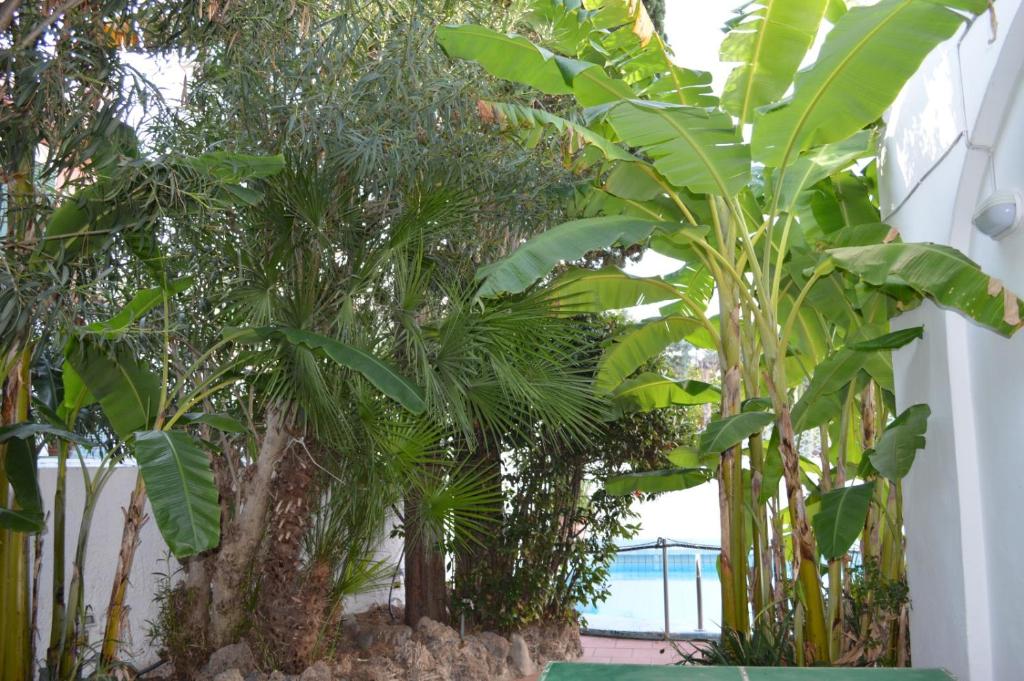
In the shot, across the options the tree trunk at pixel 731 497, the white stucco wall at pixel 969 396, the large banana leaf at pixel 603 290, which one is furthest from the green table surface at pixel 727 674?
the large banana leaf at pixel 603 290

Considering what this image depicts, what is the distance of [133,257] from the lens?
19.1ft

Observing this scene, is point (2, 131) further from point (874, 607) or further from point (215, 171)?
point (874, 607)

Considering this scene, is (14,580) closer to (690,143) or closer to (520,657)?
(520,657)

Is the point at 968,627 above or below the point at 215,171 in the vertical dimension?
below

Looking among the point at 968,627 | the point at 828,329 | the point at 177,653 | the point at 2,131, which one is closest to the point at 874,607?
the point at 968,627

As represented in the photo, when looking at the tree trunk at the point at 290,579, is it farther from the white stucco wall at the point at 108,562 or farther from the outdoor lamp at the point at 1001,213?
the outdoor lamp at the point at 1001,213

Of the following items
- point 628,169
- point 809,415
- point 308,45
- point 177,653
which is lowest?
point 177,653

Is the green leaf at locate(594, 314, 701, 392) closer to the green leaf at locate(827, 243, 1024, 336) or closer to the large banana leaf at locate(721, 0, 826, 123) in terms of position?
the large banana leaf at locate(721, 0, 826, 123)

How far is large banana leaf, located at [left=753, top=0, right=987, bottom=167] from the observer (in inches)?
187

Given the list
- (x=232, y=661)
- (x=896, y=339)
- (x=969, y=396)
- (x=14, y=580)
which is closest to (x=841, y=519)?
(x=969, y=396)

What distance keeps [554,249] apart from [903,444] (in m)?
2.34

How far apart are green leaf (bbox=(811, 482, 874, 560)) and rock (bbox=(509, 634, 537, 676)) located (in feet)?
13.5

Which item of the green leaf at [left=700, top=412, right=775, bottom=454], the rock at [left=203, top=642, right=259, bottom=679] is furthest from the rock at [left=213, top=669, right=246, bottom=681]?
the green leaf at [left=700, top=412, right=775, bottom=454]

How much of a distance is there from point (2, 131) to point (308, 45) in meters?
2.02
